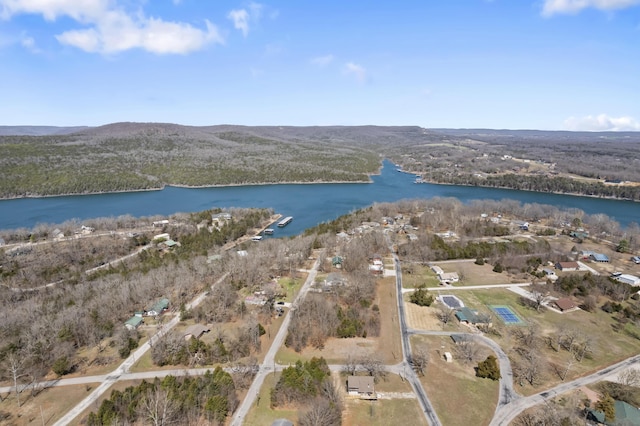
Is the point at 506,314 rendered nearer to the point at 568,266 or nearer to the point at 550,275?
the point at 550,275

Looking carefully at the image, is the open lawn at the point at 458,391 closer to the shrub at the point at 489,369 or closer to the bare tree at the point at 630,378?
the shrub at the point at 489,369

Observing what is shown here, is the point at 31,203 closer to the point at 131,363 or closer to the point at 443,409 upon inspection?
the point at 131,363

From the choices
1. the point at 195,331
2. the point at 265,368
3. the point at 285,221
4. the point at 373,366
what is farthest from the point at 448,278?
the point at 285,221

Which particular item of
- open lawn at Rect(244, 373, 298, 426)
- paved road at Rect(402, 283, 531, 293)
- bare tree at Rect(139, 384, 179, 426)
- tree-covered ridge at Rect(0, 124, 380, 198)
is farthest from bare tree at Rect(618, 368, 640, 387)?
tree-covered ridge at Rect(0, 124, 380, 198)

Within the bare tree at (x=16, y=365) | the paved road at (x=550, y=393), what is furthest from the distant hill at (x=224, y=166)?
the paved road at (x=550, y=393)

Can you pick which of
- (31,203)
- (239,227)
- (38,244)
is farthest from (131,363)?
(31,203)

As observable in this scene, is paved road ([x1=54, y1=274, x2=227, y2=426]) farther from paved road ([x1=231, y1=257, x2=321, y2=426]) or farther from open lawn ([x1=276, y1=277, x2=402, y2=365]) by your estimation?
open lawn ([x1=276, y1=277, x2=402, y2=365])

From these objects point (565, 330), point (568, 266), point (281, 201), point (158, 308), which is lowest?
point (565, 330)
